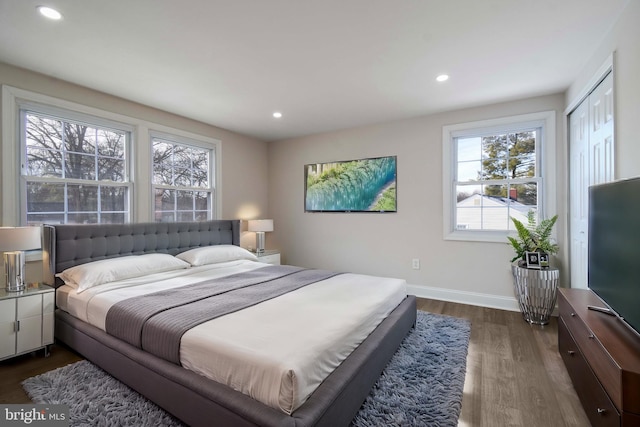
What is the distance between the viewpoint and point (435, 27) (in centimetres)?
207

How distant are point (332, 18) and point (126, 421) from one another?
107 inches

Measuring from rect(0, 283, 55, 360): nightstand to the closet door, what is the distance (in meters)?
4.47

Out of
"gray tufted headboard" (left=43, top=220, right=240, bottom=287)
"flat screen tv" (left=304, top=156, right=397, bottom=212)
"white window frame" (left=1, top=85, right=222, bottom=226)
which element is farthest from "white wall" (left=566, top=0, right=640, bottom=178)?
"white window frame" (left=1, top=85, right=222, bottom=226)

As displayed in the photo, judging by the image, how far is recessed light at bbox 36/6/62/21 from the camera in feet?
6.10

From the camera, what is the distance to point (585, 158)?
8.78ft

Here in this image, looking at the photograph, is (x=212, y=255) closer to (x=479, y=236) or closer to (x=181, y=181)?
(x=181, y=181)

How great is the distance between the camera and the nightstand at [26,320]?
223 centimetres

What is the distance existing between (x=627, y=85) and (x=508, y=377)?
2.10m

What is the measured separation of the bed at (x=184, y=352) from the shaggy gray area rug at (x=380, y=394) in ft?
0.28

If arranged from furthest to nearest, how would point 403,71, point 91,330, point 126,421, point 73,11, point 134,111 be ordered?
point 134,111, point 403,71, point 91,330, point 73,11, point 126,421

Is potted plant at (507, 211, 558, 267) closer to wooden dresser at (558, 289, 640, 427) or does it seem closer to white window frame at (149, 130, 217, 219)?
wooden dresser at (558, 289, 640, 427)

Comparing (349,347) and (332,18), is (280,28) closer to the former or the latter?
(332,18)

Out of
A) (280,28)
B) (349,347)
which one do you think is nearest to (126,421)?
(349,347)

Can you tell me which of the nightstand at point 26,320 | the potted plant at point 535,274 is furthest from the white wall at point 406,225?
the nightstand at point 26,320
